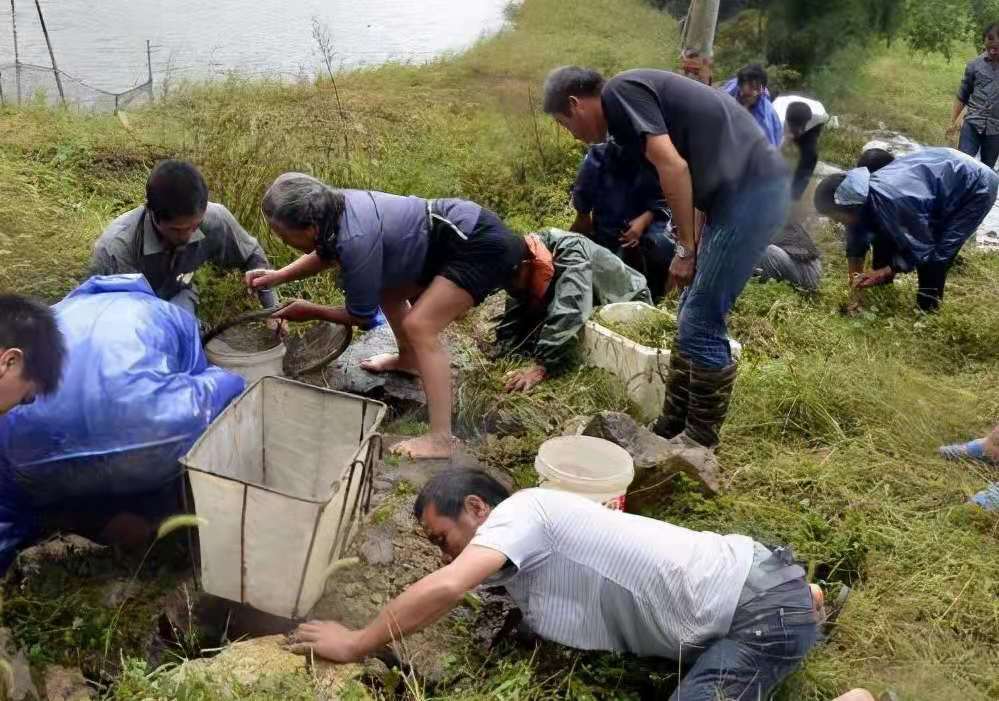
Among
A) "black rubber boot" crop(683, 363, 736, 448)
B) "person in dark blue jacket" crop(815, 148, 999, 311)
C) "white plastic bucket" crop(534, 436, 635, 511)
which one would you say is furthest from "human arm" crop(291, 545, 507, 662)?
"person in dark blue jacket" crop(815, 148, 999, 311)

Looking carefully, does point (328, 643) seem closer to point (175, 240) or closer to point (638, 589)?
point (638, 589)

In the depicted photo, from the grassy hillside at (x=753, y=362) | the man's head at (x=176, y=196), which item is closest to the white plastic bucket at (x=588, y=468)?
the grassy hillside at (x=753, y=362)

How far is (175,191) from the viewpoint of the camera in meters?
3.90

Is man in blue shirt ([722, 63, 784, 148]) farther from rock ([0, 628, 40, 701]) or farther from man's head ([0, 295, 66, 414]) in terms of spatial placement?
rock ([0, 628, 40, 701])

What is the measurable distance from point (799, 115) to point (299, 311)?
16.9 feet

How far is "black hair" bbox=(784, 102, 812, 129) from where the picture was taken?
24.5ft

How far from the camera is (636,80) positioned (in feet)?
12.1

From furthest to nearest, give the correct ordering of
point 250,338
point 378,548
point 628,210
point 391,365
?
point 628,210 → point 391,365 → point 250,338 → point 378,548

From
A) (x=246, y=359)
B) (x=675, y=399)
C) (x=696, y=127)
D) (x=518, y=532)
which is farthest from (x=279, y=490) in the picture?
(x=696, y=127)

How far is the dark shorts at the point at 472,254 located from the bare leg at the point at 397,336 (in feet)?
1.02

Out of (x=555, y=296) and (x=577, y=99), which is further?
(x=555, y=296)

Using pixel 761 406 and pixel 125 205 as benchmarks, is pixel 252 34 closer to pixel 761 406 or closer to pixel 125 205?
pixel 125 205

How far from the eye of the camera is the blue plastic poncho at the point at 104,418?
2830 millimetres

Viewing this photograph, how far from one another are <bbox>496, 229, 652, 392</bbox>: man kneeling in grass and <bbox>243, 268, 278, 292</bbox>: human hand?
4.23ft
